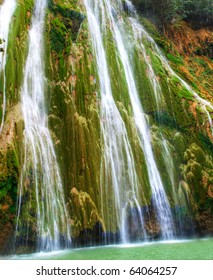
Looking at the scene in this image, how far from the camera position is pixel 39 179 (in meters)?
10.9

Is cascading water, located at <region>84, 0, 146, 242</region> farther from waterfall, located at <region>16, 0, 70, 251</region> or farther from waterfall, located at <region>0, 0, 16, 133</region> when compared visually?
waterfall, located at <region>0, 0, 16, 133</region>

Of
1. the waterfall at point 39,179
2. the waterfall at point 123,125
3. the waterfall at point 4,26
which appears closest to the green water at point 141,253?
the waterfall at point 39,179

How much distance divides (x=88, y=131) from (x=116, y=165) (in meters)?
1.62

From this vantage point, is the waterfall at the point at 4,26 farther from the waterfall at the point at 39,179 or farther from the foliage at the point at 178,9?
the foliage at the point at 178,9

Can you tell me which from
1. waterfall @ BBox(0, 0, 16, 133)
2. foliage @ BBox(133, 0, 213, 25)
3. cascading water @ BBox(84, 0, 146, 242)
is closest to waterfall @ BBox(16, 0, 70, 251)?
waterfall @ BBox(0, 0, 16, 133)

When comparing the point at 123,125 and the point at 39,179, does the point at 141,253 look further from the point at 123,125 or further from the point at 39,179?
the point at 123,125

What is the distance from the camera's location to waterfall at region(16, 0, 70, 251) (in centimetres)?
1020

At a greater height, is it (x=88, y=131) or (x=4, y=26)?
(x=4, y=26)

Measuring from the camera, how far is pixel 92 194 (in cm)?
1152

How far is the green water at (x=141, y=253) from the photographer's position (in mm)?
8680

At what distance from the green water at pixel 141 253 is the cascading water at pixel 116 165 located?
1158 millimetres

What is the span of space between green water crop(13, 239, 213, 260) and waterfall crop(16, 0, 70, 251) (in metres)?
0.71

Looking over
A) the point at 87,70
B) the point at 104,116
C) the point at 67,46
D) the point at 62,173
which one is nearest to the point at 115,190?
the point at 62,173

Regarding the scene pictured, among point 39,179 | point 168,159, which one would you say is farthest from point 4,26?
point 168,159
